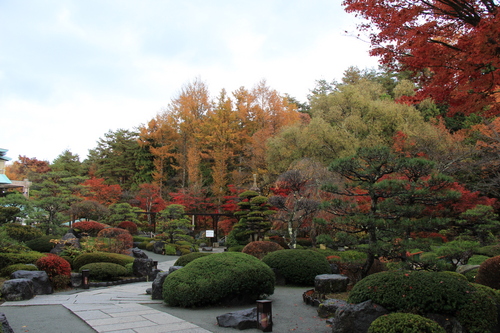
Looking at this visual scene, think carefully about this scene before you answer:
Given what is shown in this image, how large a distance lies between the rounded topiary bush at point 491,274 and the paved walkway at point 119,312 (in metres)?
4.87

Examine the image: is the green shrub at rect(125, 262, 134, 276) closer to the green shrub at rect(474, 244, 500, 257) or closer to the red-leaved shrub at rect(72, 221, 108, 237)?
the red-leaved shrub at rect(72, 221, 108, 237)

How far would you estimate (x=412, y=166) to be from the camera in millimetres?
7254

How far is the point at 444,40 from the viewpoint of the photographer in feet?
16.6

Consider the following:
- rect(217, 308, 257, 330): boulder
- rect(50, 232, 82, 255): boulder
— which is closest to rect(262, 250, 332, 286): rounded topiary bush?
rect(217, 308, 257, 330): boulder

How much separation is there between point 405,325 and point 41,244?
15.3 m

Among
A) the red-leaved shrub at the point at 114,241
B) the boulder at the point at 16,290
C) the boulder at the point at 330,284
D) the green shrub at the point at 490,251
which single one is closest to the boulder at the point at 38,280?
the boulder at the point at 16,290

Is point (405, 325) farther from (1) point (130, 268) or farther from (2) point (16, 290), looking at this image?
(1) point (130, 268)

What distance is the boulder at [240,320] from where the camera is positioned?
Result: 5.50 m

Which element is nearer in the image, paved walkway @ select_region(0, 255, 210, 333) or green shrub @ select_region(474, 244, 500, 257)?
paved walkway @ select_region(0, 255, 210, 333)

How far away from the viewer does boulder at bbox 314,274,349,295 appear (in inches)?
309

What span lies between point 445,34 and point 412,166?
3.00 metres

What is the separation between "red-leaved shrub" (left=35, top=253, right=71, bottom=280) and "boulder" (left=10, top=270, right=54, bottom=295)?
874 millimetres

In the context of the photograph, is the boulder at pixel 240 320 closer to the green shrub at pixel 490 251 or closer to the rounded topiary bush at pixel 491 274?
the rounded topiary bush at pixel 491 274

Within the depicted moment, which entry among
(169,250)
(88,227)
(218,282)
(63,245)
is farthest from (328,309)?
(88,227)
